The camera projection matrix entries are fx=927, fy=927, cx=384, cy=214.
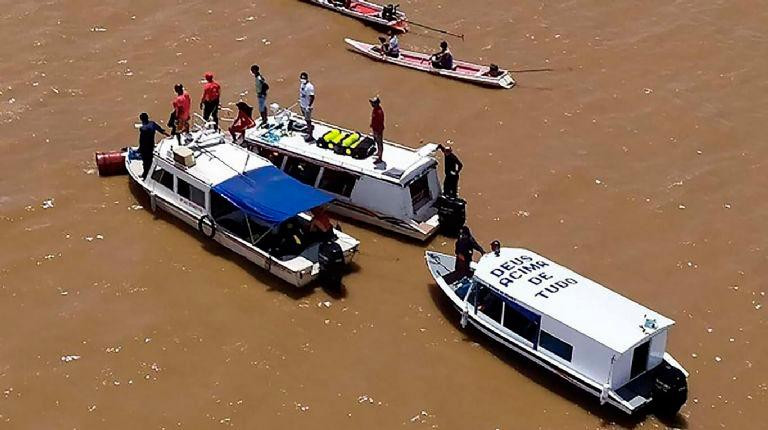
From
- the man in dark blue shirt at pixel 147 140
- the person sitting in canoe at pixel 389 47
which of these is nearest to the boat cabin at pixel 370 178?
the man in dark blue shirt at pixel 147 140

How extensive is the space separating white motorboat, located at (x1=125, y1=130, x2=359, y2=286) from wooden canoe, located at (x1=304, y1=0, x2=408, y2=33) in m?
11.3

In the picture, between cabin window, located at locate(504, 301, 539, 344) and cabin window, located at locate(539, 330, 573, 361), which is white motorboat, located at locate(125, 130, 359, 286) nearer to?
cabin window, located at locate(504, 301, 539, 344)

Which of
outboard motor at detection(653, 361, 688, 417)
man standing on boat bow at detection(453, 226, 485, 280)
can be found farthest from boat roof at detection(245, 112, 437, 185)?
outboard motor at detection(653, 361, 688, 417)

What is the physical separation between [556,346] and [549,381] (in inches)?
35.1

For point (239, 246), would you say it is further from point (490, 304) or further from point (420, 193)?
point (490, 304)

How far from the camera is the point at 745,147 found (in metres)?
24.4

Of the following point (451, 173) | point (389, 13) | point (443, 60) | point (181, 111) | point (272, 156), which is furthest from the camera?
point (389, 13)

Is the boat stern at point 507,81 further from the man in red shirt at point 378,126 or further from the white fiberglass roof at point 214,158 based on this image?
the white fiberglass roof at point 214,158

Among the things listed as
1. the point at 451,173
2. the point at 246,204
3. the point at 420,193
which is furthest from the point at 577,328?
the point at 246,204

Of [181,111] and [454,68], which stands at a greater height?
[181,111]

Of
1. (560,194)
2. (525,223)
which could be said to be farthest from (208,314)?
(560,194)

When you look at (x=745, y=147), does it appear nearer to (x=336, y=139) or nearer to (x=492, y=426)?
(x=336, y=139)

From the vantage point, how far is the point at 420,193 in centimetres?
2092

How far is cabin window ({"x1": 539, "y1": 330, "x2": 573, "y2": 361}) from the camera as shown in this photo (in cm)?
1627
